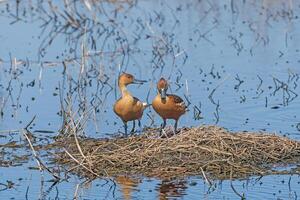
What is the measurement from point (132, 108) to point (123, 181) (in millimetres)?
1687

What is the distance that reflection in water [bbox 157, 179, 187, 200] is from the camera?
8.38m

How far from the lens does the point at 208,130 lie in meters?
9.85

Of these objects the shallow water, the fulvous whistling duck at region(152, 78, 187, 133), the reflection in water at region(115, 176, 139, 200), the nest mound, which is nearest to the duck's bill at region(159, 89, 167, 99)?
the fulvous whistling duck at region(152, 78, 187, 133)

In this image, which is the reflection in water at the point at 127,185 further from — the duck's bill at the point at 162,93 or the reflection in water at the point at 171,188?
the duck's bill at the point at 162,93

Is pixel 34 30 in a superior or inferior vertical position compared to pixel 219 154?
superior

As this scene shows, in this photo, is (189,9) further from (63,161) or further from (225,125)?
(63,161)

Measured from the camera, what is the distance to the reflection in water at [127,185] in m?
8.38

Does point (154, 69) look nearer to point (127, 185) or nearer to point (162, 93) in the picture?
point (162, 93)

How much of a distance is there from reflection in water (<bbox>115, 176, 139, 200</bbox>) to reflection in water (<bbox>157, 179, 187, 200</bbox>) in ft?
0.78

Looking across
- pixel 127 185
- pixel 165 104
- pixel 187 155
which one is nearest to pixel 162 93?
pixel 165 104

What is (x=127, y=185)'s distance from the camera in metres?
8.69

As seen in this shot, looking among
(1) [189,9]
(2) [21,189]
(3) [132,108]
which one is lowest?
(2) [21,189]

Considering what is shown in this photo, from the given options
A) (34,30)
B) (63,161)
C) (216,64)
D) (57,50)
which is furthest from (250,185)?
(34,30)

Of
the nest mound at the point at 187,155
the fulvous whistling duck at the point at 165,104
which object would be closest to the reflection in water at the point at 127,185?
the nest mound at the point at 187,155
